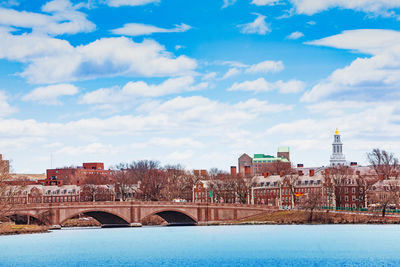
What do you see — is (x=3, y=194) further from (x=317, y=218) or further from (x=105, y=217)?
(x=317, y=218)

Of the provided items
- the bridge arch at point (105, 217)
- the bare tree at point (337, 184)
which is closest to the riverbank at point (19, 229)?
the bridge arch at point (105, 217)

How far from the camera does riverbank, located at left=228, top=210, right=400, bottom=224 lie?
126m

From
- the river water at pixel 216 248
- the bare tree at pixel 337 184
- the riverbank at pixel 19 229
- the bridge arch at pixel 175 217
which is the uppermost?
the bare tree at pixel 337 184

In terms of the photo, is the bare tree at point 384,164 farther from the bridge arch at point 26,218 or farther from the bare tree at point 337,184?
the bridge arch at point 26,218

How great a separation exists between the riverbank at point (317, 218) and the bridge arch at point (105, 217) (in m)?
20.9

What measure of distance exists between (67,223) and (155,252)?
251 feet

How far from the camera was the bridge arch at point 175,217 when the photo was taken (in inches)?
5517

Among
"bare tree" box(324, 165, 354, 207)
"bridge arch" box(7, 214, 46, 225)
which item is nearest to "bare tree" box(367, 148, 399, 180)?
"bare tree" box(324, 165, 354, 207)

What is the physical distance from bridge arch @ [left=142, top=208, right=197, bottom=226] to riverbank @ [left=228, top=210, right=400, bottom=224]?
9.56m

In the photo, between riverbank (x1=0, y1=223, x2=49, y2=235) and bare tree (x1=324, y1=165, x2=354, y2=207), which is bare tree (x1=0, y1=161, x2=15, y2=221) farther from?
bare tree (x1=324, y1=165, x2=354, y2=207)

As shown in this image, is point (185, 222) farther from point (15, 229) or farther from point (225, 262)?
point (225, 262)

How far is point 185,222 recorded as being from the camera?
151m

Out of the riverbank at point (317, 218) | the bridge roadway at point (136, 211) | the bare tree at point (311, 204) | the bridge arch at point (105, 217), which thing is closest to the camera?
the riverbank at point (317, 218)

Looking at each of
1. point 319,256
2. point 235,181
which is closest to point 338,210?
point 235,181
